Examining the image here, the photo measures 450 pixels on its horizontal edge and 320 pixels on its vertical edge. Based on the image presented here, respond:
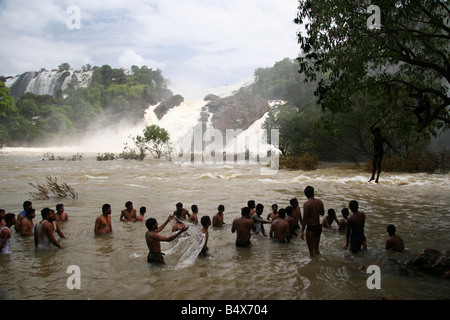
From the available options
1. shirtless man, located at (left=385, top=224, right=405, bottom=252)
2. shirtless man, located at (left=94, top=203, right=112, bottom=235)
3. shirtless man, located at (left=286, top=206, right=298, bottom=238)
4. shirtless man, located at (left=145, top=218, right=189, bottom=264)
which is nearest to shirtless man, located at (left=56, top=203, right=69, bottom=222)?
shirtless man, located at (left=94, top=203, right=112, bottom=235)

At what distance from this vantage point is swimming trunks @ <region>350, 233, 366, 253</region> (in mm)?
5512

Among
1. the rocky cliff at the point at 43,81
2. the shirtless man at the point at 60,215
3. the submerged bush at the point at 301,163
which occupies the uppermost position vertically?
the rocky cliff at the point at 43,81

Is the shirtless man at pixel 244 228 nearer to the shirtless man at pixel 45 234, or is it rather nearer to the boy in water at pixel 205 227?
the boy in water at pixel 205 227

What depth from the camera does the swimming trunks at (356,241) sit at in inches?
217

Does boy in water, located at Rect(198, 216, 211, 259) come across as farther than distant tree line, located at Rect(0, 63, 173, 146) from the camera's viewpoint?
No

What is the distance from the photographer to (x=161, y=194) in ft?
43.0

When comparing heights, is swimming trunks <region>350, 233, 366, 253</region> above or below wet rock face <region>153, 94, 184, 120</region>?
below

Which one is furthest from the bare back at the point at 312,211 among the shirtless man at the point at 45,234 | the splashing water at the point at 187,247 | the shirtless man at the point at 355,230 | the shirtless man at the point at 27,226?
the shirtless man at the point at 27,226

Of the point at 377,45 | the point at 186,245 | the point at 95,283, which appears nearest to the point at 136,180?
the point at 186,245

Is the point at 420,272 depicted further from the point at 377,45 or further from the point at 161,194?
the point at 161,194
